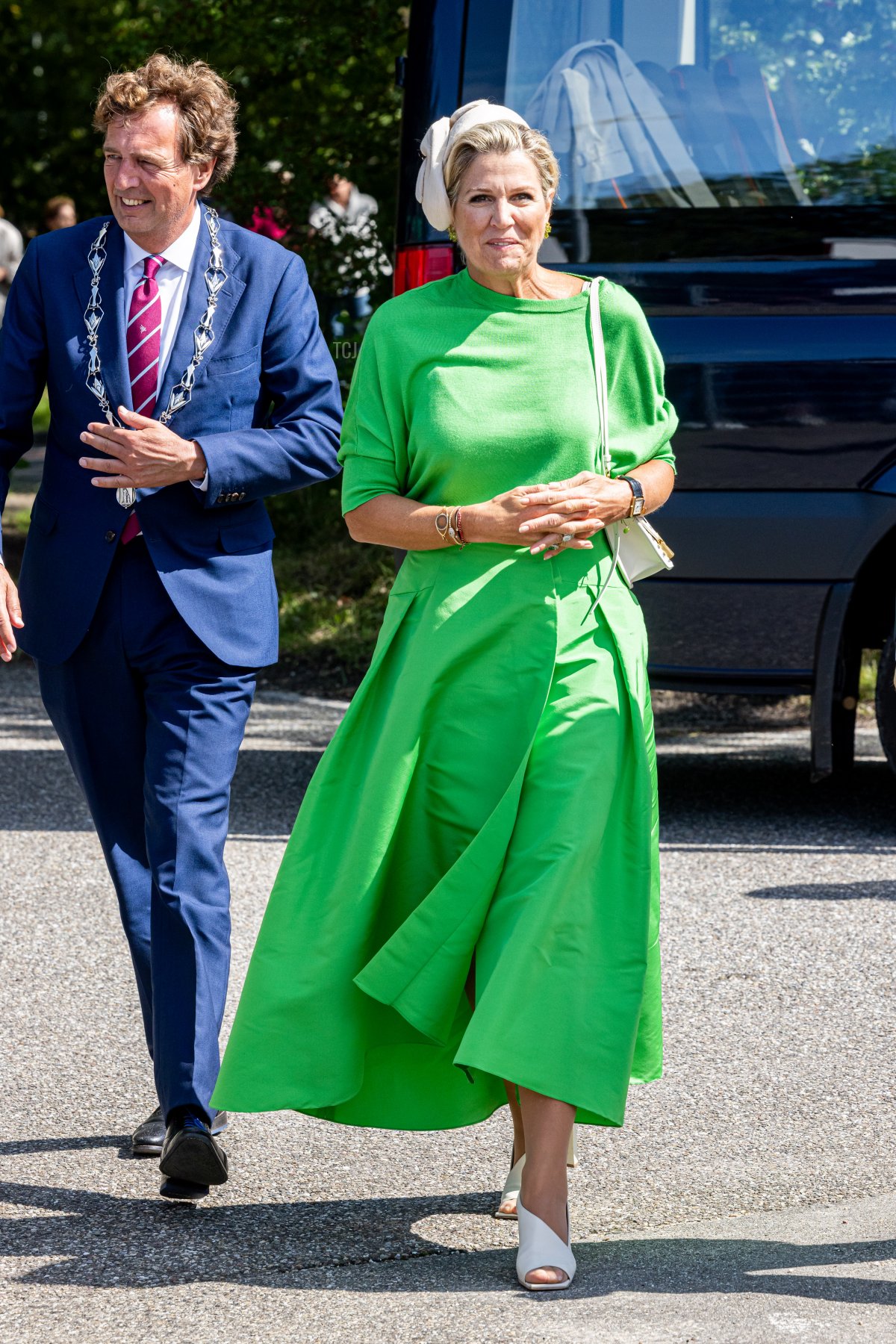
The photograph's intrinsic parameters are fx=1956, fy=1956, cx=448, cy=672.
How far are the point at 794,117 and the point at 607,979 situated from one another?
371cm

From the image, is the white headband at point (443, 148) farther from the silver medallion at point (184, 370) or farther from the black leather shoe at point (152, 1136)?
the black leather shoe at point (152, 1136)

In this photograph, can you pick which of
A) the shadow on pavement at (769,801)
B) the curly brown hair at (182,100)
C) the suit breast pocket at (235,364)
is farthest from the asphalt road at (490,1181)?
the curly brown hair at (182,100)

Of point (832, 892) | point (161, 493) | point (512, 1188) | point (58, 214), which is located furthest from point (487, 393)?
point (58, 214)

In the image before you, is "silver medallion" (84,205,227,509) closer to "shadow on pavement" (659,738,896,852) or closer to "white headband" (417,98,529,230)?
"white headband" (417,98,529,230)

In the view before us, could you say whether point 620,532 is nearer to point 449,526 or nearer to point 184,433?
point 449,526

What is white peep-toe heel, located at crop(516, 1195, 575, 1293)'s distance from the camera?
3186 mm

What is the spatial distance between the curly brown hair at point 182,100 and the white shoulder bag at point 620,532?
2.75ft

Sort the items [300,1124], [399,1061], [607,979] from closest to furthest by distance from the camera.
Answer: [607,979] → [399,1061] → [300,1124]

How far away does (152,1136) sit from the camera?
382 centimetres

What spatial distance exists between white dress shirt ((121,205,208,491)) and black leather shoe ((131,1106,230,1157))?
4.93 feet

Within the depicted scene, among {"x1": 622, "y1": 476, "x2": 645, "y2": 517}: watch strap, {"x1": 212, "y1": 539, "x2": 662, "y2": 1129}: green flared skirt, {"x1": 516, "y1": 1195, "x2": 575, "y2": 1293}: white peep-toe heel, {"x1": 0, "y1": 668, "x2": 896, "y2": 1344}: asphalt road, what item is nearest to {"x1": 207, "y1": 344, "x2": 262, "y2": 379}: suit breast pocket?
{"x1": 212, "y1": 539, "x2": 662, "y2": 1129}: green flared skirt

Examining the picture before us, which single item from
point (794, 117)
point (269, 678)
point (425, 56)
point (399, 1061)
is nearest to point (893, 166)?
point (794, 117)

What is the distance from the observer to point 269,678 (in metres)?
9.56

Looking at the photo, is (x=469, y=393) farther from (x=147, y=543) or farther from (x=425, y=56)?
(x=425, y=56)
